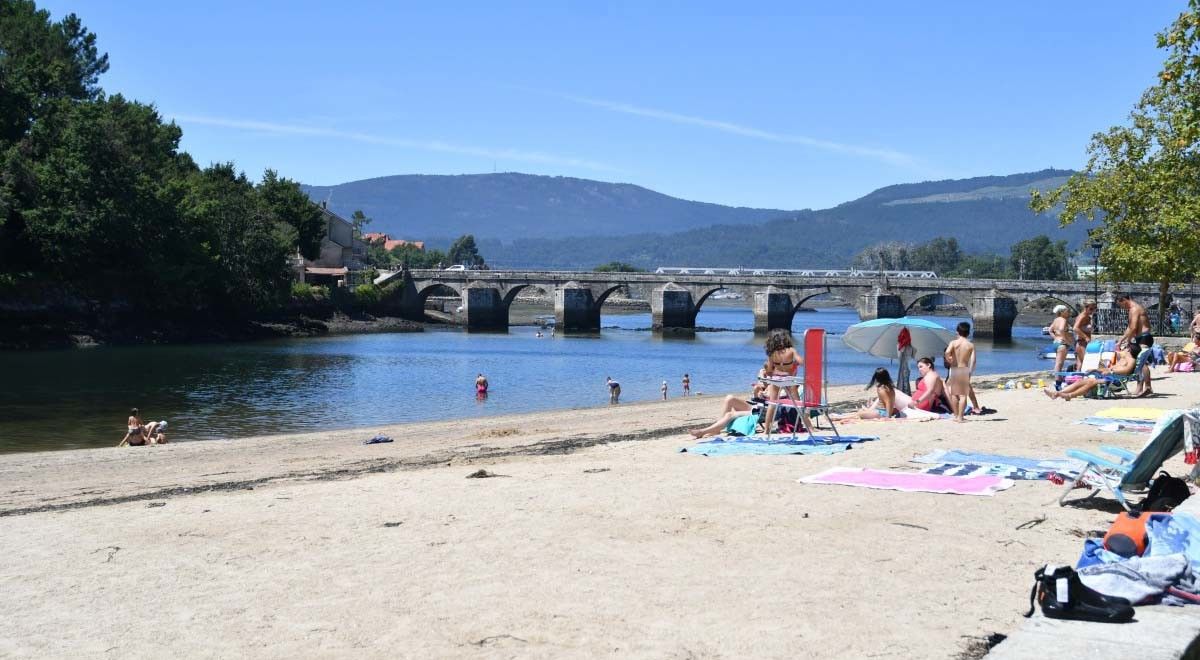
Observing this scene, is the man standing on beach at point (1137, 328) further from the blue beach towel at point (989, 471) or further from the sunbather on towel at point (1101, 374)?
A: the blue beach towel at point (989, 471)

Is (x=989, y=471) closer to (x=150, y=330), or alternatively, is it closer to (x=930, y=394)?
(x=930, y=394)

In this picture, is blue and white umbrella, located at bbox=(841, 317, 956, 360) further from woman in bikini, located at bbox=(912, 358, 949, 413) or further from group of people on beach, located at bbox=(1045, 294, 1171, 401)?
woman in bikini, located at bbox=(912, 358, 949, 413)

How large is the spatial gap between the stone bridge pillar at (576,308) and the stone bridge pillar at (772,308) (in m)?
13.1

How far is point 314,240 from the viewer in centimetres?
8694

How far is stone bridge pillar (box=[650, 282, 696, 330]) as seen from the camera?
302ft

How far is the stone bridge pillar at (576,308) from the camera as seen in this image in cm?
9231

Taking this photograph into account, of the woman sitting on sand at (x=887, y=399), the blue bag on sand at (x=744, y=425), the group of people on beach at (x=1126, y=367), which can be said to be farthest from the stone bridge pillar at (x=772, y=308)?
the blue bag on sand at (x=744, y=425)

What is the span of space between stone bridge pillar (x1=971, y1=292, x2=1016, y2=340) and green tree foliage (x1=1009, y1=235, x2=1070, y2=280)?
9422 cm

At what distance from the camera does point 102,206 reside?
53750mm

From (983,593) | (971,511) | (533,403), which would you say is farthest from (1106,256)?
(983,593)

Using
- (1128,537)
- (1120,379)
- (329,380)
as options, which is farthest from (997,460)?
(329,380)

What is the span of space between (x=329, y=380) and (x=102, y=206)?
21.3 meters

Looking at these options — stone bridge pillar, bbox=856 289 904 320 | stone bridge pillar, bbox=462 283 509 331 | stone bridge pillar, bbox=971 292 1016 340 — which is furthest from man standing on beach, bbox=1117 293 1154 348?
Result: stone bridge pillar, bbox=462 283 509 331

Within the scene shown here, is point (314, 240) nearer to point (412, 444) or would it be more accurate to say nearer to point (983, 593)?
point (412, 444)
